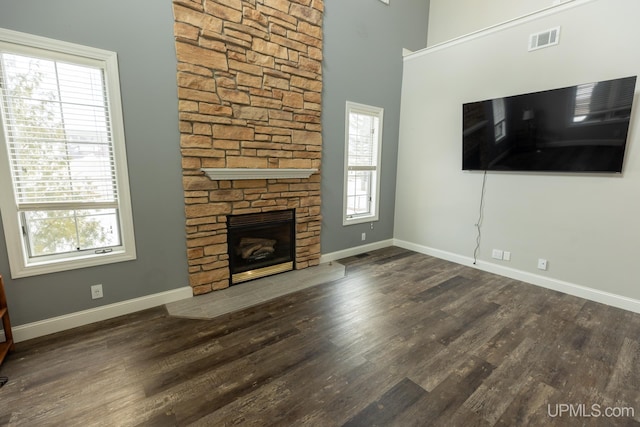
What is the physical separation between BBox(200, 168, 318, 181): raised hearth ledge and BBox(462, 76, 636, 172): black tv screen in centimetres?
216

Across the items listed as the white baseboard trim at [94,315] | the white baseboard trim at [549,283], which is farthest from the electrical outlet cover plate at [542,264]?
the white baseboard trim at [94,315]

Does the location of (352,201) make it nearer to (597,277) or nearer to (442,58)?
(442,58)

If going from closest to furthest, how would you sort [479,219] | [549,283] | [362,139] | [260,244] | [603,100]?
[603,100] < [549,283] < [260,244] < [479,219] < [362,139]

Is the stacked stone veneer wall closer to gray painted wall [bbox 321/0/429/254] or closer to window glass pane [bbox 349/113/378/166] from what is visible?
gray painted wall [bbox 321/0/429/254]

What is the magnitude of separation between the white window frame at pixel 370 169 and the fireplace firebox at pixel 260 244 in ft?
3.19

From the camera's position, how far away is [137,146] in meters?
2.48

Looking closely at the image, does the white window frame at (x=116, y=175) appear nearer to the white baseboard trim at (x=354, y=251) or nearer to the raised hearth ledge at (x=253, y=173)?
the raised hearth ledge at (x=253, y=173)

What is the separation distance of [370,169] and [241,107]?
2.23m

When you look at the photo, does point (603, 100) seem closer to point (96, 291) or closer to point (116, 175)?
point (116, 175)

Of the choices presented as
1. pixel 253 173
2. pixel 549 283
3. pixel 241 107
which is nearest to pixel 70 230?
pixel 253 173

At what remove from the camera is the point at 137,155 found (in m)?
2.49

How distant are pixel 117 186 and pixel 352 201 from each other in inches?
116

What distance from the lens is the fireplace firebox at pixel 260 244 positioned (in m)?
3.21

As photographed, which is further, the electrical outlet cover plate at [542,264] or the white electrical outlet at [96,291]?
the electrical outlet cover plate at [542,264]
